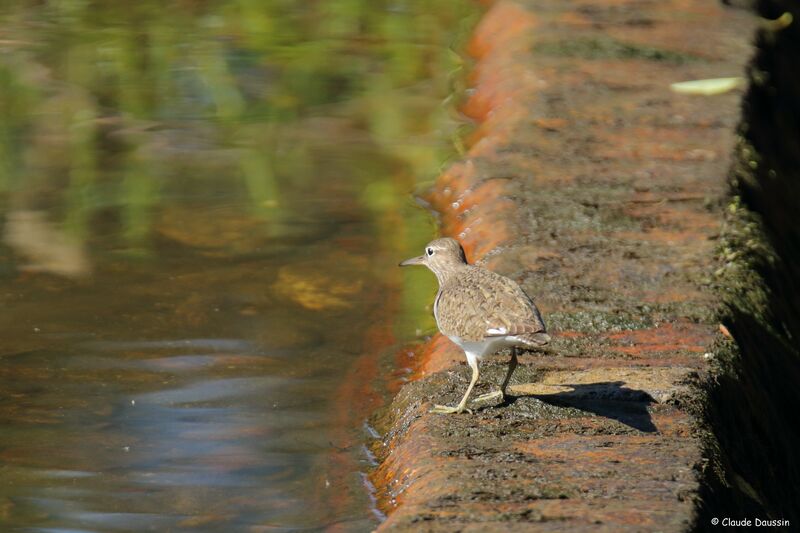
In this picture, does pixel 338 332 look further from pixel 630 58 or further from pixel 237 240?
pixel 630 58

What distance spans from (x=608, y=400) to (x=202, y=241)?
272 cm

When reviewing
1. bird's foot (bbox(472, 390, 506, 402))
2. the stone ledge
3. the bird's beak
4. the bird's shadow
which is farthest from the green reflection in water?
the bird's shadow

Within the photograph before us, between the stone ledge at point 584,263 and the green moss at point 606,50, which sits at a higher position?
the stone ledge at point 584,263

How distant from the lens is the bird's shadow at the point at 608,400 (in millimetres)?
4469

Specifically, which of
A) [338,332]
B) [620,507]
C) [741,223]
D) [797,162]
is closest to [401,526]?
[620,507]

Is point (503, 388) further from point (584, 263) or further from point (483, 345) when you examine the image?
point (584, 263)

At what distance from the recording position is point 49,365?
544 cm

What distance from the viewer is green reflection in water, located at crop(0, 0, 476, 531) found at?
4742mm

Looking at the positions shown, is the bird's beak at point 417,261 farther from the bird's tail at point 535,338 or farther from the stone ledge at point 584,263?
the bird's tail at point 535,338

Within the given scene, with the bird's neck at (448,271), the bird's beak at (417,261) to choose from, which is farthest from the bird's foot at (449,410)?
the bird's beak at (417,261)

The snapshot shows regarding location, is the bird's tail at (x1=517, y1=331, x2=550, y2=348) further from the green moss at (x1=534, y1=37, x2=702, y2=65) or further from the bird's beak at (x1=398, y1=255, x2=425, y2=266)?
the green moss at (x1=534, y1=37, x2=702, y2=65)

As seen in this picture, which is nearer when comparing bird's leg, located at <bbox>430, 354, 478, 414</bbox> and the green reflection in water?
bird's leg, located at <bbox>430, 354, 478, 414</bbox>

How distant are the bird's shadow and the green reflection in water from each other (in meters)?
0.75

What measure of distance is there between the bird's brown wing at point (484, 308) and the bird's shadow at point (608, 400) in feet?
1.00
